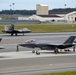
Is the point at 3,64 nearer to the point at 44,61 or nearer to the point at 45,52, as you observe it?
the point at 44,61

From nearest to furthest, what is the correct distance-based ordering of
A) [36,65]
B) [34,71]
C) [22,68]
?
[34,71] < [22,68] < [36,65]

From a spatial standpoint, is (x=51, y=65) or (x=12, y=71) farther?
(x=51, y=65)

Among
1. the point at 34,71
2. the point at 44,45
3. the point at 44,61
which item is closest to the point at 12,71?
the point at 34,71

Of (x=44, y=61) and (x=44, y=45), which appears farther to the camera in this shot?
(x=44, y=45)

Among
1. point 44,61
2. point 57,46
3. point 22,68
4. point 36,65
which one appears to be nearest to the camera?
point 22,68

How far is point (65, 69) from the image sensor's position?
1171 inches

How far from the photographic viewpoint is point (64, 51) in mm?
46406

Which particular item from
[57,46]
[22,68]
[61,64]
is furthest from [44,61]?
[57,46]

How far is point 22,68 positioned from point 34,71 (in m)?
2.18

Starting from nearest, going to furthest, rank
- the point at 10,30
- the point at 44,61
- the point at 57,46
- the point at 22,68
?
the point at 22,68
the point at 44,61
the point at 57,46
the point at 10,30

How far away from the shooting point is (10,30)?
283 ft

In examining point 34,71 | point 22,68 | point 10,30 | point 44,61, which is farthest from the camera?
point 10,30

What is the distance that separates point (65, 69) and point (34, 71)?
291 centimetres

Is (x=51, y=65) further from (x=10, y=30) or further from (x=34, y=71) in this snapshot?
(x=10, y=30)
